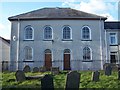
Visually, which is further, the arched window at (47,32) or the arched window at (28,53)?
the arched window at (47,32)

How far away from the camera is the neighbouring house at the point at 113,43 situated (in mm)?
31905

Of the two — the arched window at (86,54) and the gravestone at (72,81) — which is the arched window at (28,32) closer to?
the arched window at (86,54)

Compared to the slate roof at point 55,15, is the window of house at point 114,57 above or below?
below

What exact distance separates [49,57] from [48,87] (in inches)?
750

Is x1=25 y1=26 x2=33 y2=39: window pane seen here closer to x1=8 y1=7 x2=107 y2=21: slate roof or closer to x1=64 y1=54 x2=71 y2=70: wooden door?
x1=8 y1=7 x2=107 y2=21: slate roof

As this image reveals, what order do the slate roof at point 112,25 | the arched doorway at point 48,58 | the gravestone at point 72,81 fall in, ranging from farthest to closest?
the slate roof at point 112,25 → the arched doorway at point 48,58 → the gravestone at point 72,81

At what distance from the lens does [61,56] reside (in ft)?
103

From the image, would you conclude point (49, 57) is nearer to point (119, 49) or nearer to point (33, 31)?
point (33, 31)

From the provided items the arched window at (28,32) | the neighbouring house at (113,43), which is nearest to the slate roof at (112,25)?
the neighbouring house at (113,43)

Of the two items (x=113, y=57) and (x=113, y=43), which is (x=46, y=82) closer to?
(x=113, y=57)

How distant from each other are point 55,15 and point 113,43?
8.19 m

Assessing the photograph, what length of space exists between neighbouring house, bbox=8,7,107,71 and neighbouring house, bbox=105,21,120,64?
0.54 m

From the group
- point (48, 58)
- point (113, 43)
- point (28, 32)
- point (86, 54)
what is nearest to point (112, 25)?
point (113, 43)

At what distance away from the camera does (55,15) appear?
32.5 metres
